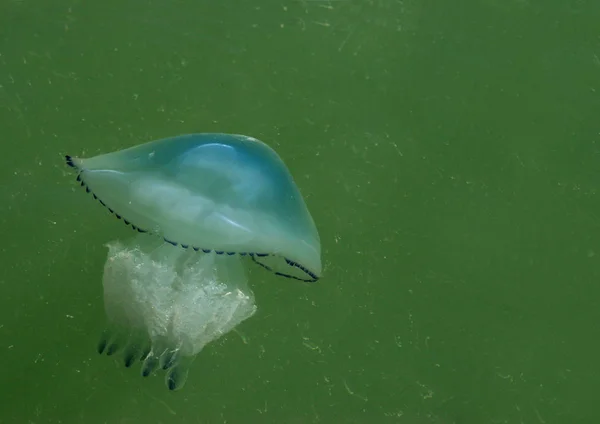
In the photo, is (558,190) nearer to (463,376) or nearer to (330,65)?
(463,376)

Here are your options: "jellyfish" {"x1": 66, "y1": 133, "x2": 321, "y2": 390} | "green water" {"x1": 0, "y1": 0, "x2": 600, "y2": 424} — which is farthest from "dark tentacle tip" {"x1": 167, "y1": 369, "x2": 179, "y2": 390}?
"green water" {"x1": 0, "y1": 0, "x2": 600, "y2": 424}

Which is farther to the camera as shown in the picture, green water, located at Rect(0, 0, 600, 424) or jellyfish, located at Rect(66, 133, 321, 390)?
green water, located at Rect(0, 0, 600, 424)

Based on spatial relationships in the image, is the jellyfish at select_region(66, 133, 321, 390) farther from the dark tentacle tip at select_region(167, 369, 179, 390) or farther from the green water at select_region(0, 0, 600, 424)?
the green water at select_region(0, 0, 600, 424)

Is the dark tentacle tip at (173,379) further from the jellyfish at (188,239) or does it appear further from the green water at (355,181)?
the green water at (355,181)

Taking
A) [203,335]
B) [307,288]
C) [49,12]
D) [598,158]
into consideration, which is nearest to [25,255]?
[203,335]

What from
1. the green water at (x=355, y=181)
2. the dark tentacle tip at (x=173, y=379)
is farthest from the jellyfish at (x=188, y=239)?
the green water at (x=355, y=181)

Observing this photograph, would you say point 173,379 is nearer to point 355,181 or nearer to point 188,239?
point 188,239
